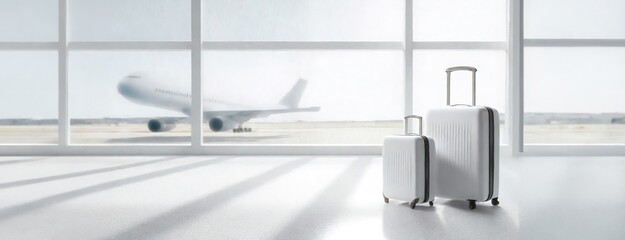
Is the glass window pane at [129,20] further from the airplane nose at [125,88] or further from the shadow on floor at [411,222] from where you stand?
the shadow on floor at [411,222]

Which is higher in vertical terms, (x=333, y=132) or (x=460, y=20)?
(x=460, y=20)

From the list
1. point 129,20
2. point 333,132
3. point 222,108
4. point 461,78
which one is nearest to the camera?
point 461,78

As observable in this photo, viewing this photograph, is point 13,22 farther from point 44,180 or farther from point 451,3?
Result: point 451,3

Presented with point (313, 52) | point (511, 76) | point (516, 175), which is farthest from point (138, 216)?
point (511, 76)

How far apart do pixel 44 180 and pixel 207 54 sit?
304cm

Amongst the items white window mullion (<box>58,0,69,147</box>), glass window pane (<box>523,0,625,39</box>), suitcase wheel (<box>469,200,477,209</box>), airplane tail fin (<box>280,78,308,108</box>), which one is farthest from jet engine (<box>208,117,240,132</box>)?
suitcase wheel (<box>469,200,477,209</box>)

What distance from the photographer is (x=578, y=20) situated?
6285 millimetres

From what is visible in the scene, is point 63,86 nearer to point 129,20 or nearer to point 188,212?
point 129,20

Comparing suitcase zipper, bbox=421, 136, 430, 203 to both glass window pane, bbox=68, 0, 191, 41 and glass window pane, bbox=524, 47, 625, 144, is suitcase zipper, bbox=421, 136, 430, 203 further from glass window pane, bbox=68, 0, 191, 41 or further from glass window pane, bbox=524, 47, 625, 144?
glass window pane, bbox=68, 0, 191, 41

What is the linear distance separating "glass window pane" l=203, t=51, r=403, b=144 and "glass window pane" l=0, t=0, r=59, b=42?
6.88 ft

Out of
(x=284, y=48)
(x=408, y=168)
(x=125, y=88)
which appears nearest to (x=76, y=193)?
(x=408, y=168)

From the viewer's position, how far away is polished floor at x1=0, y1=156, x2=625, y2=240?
2.00m

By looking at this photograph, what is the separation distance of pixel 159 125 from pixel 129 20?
1.80m

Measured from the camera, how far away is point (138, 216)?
91.8 inches
